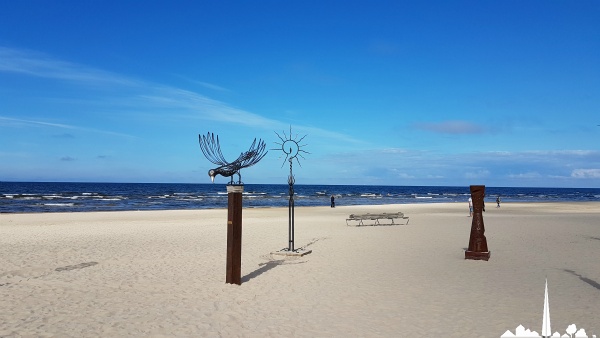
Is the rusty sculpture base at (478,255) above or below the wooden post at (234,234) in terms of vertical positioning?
below

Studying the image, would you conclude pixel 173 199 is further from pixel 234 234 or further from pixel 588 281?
pixel 588 281

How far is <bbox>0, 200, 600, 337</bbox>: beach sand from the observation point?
23.7 feet

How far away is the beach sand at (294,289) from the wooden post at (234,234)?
0.42 metres

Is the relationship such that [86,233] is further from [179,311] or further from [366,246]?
[179,311]

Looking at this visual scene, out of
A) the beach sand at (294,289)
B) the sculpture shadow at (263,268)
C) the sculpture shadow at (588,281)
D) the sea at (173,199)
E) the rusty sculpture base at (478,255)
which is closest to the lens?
the beach sand at (294,289)

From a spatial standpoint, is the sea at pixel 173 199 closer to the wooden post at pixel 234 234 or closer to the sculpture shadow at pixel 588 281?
the wooden post at pixel 234 234

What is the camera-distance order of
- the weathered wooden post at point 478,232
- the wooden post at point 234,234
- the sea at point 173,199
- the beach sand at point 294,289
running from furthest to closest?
the sea at point 173,199, the weathered wooden post at point 478,232, the wooden post at point 234,234, the beach sand at point 294,289

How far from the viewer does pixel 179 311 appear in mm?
8047

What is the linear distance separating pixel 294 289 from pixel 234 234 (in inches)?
68.5

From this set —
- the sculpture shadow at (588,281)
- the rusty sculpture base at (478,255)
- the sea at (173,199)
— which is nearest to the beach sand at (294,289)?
the sculpture shadow at (588,281)

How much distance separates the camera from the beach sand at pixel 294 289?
23.7 feet

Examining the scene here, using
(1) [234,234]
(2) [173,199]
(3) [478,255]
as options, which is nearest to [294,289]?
(1) [234,234]

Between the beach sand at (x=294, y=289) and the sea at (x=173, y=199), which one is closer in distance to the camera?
the beach sand at (x=294, y=289)

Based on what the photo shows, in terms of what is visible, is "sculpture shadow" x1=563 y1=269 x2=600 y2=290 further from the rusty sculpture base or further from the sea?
the sea
